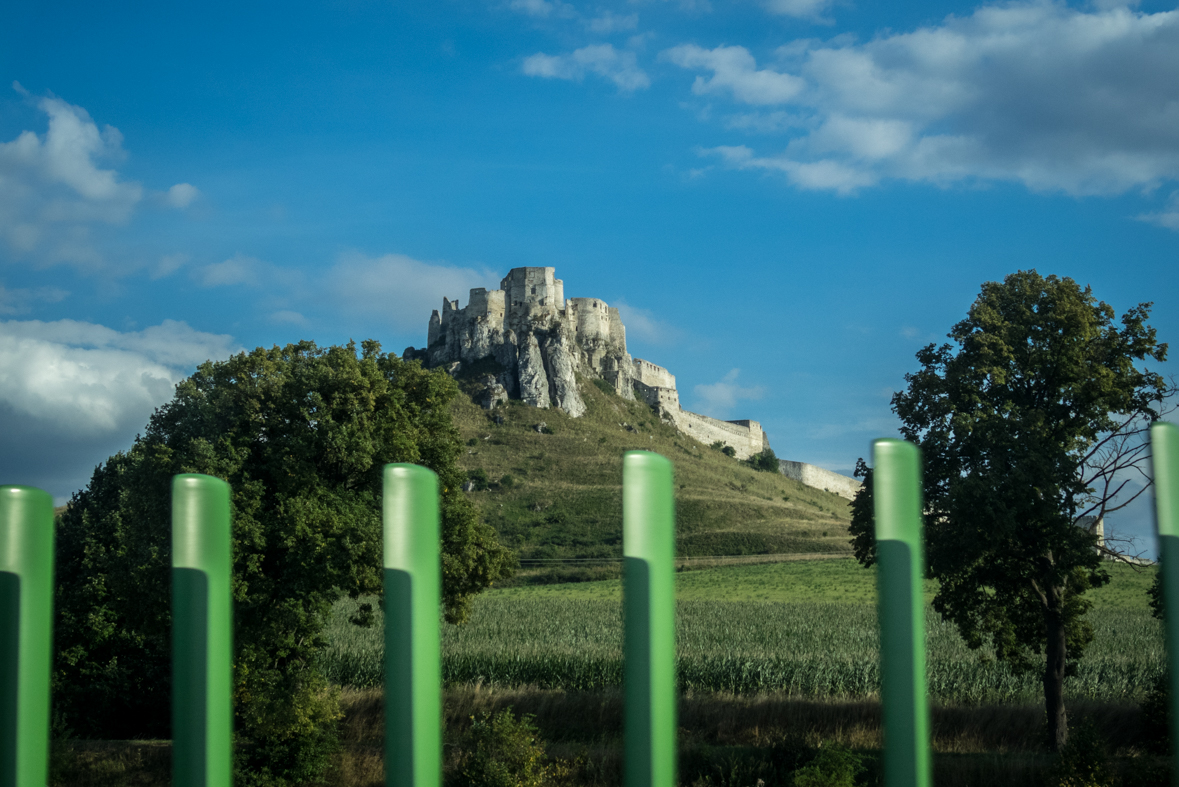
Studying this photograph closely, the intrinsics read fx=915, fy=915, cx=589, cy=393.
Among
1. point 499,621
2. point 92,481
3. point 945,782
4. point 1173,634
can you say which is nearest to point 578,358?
point 499,621

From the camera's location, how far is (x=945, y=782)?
1416cm

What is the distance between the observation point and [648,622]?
145cm

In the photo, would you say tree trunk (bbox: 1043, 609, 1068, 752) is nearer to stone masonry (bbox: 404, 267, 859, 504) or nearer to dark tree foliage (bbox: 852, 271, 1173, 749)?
dark tree foliage (bbox: 852, 271, 1173, 749)

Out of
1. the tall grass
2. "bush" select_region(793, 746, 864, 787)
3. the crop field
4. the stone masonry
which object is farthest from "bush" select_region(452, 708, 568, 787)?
the stone masonry

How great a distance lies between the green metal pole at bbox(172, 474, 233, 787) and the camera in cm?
145

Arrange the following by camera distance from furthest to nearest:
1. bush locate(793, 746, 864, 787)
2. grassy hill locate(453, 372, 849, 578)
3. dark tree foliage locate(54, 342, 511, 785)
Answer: grassy hill locate(453, 372, 849, 578) < dark tree foliage locate(54, 342, 511, 785) < bush locate(793, 746, 864, 787)

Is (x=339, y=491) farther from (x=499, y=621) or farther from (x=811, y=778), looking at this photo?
(x=499, y=621)

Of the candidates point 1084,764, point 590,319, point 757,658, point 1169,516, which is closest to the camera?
point 1169,516

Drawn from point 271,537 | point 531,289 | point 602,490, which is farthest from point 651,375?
point 271,537

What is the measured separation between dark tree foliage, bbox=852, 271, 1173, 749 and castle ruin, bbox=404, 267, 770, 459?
342 ft

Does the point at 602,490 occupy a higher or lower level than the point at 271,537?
higher

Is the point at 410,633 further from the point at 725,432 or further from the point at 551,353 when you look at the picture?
the point at 725,432

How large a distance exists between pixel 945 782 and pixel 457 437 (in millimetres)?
13714

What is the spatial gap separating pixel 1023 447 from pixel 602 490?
85.0m
